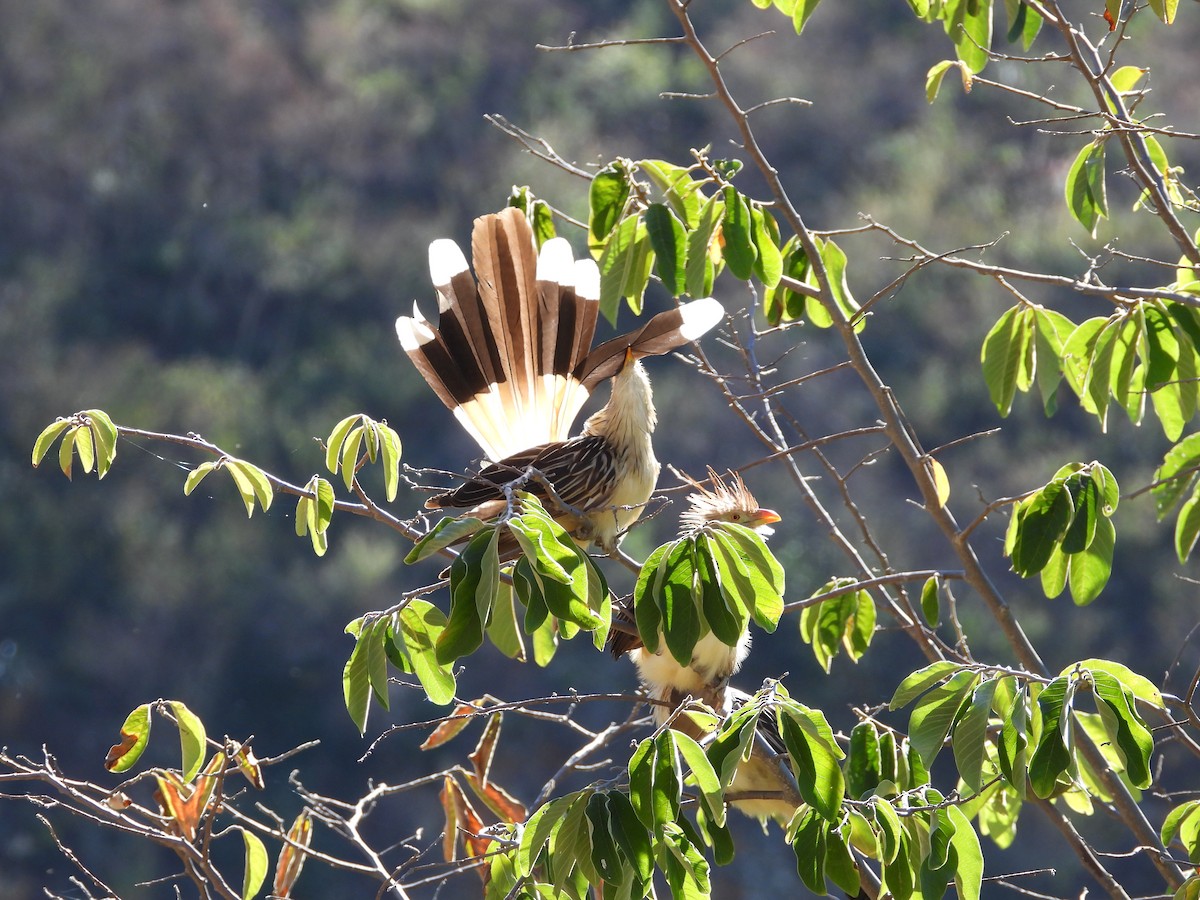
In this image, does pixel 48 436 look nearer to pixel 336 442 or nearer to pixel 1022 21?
pixel 336 442

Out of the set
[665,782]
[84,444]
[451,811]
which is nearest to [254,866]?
[451,811]

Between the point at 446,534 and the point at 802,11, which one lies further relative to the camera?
the point at 802,11

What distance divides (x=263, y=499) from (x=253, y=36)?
15.5 meters

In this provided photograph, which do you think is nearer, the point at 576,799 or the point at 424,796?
the point at 576,799

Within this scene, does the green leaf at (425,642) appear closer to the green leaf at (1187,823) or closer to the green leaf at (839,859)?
the green leaf at (839,859)

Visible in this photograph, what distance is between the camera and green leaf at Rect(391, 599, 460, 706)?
6.06 ft

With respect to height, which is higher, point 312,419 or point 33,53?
point 33,53

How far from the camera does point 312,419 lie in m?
11.7

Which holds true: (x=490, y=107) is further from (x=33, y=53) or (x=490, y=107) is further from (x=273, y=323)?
(x=33, y=53)

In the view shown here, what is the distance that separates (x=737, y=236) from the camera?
2.24 metres

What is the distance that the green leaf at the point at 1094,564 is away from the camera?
2.13 meters

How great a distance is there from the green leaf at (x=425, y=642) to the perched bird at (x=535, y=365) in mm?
987

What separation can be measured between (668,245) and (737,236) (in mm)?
124

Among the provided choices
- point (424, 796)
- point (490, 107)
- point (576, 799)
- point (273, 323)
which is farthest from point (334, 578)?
point (576, 799)
